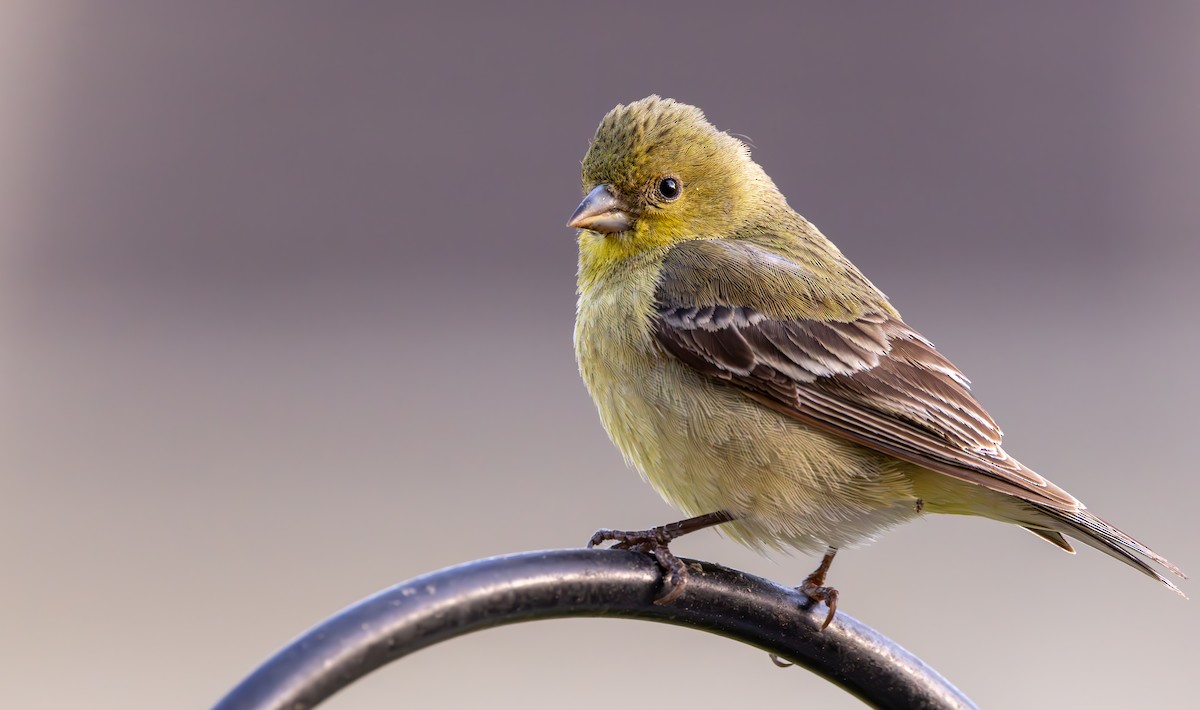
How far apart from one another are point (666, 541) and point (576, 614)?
0.82m

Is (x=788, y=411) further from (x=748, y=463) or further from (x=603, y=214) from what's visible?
(x=603, y=214)

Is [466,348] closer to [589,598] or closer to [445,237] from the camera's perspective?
[445,237]

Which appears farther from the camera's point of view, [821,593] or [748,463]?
[748,463]

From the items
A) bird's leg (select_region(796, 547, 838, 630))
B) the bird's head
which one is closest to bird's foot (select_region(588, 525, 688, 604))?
bird's leg (select_region(796, 547, 838, 630))

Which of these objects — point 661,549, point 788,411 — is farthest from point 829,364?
point 661,549

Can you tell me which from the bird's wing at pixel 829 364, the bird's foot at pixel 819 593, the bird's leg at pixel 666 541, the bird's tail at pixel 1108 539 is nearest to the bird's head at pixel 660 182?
the bird's wing at pixel 829 364

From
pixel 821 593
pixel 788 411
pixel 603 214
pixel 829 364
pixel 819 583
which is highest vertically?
pixel 603 214

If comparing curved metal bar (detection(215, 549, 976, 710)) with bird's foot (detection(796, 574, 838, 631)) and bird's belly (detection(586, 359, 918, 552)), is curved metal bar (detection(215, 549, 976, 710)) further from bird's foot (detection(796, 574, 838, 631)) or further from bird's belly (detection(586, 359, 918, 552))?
bird's belly (detection(586, 359, 918, 552))

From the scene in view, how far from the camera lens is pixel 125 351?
8.91 meters

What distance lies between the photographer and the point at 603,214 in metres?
4.15

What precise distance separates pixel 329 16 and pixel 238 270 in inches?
69.4

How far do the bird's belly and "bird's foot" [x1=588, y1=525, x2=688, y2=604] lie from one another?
0.25 m

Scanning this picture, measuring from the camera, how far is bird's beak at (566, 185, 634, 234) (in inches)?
163

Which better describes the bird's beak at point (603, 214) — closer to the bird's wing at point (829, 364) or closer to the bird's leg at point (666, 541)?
the bird's wing at point (829, 364)
